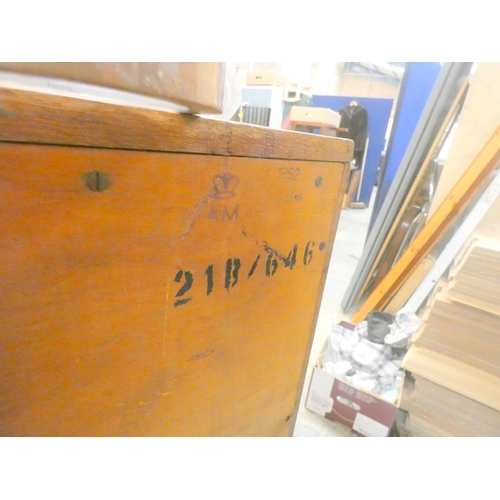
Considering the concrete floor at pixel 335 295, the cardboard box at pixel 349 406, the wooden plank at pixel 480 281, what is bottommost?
the concrete floor at pixel 335 295

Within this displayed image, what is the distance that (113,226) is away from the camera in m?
0.31

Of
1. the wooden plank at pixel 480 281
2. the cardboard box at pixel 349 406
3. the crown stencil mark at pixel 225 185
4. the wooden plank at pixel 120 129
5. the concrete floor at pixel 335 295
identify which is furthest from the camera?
the concrete floor at pixel 335 295

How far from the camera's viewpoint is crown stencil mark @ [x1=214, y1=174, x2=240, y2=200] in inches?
15.1

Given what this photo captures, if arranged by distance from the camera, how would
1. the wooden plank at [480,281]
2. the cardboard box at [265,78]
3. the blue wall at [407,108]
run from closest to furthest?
the wooden plank at [480,281] < the blue wall at [407,108] < the cardboard box at [265,78]

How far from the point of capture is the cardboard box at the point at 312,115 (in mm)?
3301

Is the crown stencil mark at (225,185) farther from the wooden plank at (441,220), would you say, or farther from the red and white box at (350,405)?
the wooden plank at (441,220)

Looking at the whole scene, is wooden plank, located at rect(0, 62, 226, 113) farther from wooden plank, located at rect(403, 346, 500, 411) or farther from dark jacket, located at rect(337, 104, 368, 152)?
dark jacket, located at rect(337, 104, 368, 152)

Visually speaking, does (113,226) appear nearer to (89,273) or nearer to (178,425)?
(89,273)

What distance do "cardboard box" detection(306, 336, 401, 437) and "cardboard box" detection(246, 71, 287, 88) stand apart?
329cm

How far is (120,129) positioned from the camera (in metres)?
0.29

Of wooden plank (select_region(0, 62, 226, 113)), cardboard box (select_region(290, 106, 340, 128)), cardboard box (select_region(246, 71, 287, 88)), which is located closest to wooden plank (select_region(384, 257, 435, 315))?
wooden plank (select_region(0, 62, 226, 113))

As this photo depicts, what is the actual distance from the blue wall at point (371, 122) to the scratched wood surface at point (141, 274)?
4419mm

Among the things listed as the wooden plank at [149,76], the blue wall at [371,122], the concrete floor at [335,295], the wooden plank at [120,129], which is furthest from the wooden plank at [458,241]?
the blue wall at [371,122]

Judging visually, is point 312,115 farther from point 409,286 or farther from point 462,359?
point 462,359
